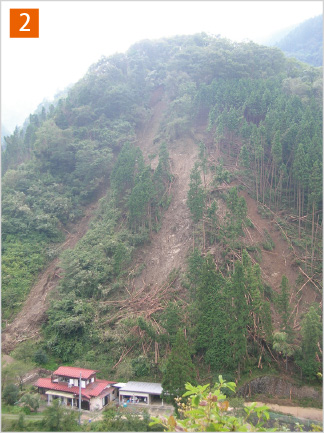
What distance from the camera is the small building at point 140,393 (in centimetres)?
1312

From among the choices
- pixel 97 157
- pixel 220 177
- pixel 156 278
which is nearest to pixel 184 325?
pixel 156 278

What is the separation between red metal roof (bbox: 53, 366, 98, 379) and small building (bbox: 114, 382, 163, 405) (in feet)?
4.64

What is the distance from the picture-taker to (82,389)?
13.3m

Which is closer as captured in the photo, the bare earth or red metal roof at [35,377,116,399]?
the bare earth

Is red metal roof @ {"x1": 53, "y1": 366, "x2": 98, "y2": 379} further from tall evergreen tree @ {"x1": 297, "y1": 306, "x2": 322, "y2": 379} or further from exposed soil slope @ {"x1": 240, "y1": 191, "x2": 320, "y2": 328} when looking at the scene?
exposed soil slope @ {"x1": 240, "y1": 191, "x2": 320, "y2": 328}

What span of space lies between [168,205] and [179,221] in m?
1.63

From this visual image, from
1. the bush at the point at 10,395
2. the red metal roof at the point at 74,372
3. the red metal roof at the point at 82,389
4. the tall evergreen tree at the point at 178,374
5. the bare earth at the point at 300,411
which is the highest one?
the tall evergreen tree at the point at 178,374

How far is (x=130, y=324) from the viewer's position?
51.3ft

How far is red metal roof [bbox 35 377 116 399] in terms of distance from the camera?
42.9 feet

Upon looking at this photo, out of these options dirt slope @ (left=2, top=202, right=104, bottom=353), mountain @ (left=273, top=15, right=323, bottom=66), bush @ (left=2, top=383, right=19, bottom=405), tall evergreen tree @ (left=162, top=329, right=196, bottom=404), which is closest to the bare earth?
tall evergreen tree @ (left=162, top=329, right=196, bottom=404)

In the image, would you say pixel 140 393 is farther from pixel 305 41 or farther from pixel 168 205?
pixel 305 41

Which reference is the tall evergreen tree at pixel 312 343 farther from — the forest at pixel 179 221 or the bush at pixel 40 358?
the bush at pixel 40 358

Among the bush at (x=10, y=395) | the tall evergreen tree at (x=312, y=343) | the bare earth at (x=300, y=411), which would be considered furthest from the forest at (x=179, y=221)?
the bush at (x=10, y=395)

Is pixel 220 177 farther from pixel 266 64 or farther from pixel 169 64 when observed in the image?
pixel 169 64
